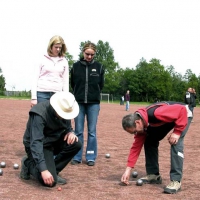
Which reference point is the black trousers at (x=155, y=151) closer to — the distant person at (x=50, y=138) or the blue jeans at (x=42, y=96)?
the distant person at (x=50, y=138)

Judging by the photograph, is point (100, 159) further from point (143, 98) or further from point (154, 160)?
point (143, 98)

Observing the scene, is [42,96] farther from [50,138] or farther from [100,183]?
[100,183]

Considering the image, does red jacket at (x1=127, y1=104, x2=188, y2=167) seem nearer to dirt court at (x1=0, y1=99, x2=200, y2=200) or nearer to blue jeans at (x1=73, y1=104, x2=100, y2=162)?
dirt court at (x1=0, y1=99, x2=200, y2=200)

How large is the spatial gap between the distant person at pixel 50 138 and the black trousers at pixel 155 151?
1.16m

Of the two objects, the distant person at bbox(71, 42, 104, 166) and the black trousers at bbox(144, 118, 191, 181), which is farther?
the distant person at bbox(71, 42, 104, 166)

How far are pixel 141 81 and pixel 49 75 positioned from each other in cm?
9679

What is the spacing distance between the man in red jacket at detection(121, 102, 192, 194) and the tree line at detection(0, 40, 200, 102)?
297 feet

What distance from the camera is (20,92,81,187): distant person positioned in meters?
5.36

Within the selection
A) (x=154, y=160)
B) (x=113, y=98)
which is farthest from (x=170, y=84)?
(x=154, y=160)

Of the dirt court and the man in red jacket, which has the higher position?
the man in red jacket

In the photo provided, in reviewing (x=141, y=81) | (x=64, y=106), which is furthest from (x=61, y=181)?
(x=141, y=81)

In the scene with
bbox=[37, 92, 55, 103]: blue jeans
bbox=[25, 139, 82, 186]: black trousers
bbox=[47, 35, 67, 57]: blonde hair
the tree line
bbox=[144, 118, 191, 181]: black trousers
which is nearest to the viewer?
bbox=[144, 118, 191, 181]: black trousers

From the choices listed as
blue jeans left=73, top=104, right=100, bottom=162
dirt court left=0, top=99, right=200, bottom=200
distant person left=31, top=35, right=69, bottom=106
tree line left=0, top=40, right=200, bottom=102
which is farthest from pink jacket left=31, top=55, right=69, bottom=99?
tree line left=0, top=40, right=200, bottom=102

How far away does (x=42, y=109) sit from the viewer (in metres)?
5.61
